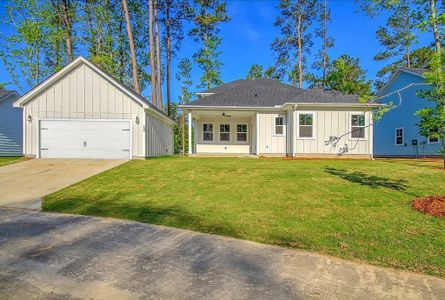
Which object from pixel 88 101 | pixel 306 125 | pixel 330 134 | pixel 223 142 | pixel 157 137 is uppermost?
pixel 88 101

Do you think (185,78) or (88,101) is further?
(185,78)

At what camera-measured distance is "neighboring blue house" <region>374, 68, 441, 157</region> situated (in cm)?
1858

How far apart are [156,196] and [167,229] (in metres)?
2.25

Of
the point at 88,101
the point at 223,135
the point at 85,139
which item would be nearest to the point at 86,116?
the point at 88,101

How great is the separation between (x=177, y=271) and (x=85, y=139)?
1257cm

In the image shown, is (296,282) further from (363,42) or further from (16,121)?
(363,42)

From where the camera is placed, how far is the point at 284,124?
1655 centimetres

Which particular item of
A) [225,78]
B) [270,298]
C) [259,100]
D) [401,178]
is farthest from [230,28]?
[270,298]

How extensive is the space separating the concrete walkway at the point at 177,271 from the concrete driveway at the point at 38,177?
295cm

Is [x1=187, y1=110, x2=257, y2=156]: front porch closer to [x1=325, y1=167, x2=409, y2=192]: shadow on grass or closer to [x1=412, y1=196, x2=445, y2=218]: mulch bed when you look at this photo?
[x1=325, y1=167, x2=409, y2=192]: shadow on grass

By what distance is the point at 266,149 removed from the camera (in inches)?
647

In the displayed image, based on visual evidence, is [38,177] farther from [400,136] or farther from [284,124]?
[400,136]

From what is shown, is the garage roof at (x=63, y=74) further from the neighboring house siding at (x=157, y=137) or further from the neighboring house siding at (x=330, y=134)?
the neighboring house siding at (x=330, y=134)

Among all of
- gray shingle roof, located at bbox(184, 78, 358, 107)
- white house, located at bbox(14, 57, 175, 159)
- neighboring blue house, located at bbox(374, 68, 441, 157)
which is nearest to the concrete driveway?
white house, located at bbox(14, 57, 175, 159)
